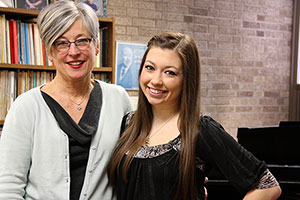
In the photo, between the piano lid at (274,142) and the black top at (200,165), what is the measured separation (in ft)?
5.48

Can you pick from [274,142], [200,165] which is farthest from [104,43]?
[200,165]

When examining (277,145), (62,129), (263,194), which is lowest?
(277,145)

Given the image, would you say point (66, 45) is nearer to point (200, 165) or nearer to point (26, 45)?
point (200, 165)

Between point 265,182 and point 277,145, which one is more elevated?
point 265,182

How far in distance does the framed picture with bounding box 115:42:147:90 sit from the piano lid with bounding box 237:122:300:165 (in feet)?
4.58

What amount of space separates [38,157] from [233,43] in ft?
11.6

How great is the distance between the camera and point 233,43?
461cm

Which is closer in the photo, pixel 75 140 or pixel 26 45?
pixel 75 140

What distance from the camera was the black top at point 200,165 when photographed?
1.49 meters

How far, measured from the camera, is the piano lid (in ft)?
10.2

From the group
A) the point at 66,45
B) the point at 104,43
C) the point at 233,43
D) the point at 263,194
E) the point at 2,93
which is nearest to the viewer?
the point at 263,194

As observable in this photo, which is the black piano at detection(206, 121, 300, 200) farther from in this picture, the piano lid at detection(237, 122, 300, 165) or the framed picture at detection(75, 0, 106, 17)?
the framed picture at detection(75, 0, 106, 17)

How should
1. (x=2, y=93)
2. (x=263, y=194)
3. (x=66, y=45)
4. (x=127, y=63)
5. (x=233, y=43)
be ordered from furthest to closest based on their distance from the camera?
(x=233, y=43) → (x=127, y=63) → (x=2, y=93) → (x=66, y=45) → (x=263, y=194)

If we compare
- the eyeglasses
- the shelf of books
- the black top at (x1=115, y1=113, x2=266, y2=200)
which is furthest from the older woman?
the shelf of books
